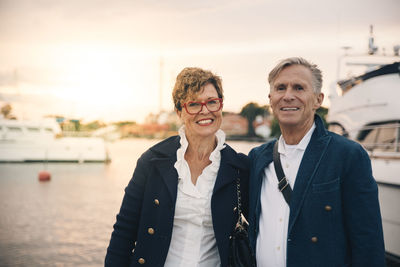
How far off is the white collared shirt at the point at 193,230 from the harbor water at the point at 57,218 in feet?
15.5

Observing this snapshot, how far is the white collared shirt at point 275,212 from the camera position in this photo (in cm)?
219

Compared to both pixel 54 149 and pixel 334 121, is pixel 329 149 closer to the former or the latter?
pixel 334 121

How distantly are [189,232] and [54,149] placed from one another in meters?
24.6

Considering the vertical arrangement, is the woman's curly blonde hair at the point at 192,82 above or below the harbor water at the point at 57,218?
above

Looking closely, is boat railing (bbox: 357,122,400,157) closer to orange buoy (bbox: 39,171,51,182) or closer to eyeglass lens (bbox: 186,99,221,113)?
eyeglass lens (bbox: 186,99,221,113)

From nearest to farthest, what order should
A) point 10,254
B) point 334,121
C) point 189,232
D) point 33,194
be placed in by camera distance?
1. point 189,232
2. point 10,254
3. point 334,121
4. point 33,194

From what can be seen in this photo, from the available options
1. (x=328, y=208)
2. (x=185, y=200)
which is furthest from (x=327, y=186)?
(x=185, y=200)

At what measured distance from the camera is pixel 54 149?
79.7 feet

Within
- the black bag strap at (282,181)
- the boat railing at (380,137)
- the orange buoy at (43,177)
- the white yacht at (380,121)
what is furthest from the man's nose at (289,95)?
the orange buoy at (43,177)

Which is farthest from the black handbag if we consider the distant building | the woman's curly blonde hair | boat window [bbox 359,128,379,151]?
the distant building

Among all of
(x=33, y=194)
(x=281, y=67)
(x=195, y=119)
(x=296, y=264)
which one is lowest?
(x=33, y=194)

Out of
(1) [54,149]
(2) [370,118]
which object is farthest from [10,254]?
(1) [54,149]

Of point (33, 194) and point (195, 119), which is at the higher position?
point (195, 119)

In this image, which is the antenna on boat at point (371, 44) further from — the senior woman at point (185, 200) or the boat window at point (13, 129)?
the boat window at point (13, 129)
